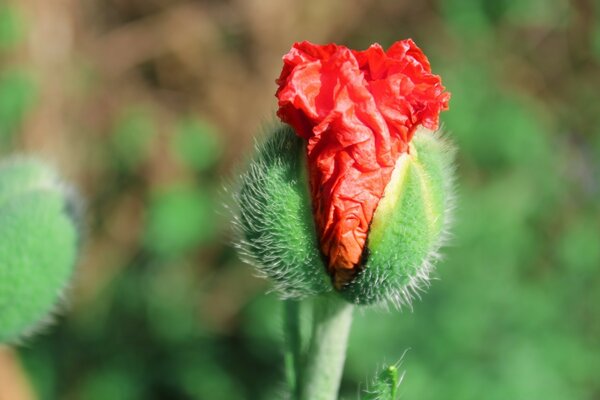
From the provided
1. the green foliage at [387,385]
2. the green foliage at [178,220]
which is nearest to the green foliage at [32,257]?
the green foliage at [387,385]

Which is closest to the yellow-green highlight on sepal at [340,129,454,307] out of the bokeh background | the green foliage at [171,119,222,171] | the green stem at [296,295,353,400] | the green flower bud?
the green flower bud

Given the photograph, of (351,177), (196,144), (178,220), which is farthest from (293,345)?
(196,144)

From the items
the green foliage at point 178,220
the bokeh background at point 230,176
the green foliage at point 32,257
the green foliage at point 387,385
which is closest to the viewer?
the green foliage at point 387,385

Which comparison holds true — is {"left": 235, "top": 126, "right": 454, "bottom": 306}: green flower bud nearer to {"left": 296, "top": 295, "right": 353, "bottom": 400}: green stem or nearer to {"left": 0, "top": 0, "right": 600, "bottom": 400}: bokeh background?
{"left": 296, "top": 295, "right": 353, "bottom": 400}: green stem

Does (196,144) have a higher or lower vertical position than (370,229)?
lower

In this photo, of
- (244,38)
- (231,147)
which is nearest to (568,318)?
(231,147)

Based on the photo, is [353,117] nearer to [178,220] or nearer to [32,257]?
[32,257]

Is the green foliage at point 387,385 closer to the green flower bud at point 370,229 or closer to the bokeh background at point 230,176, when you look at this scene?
the green flower bud at point 370,229

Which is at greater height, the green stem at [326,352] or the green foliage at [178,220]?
the green stem at [326,352]
